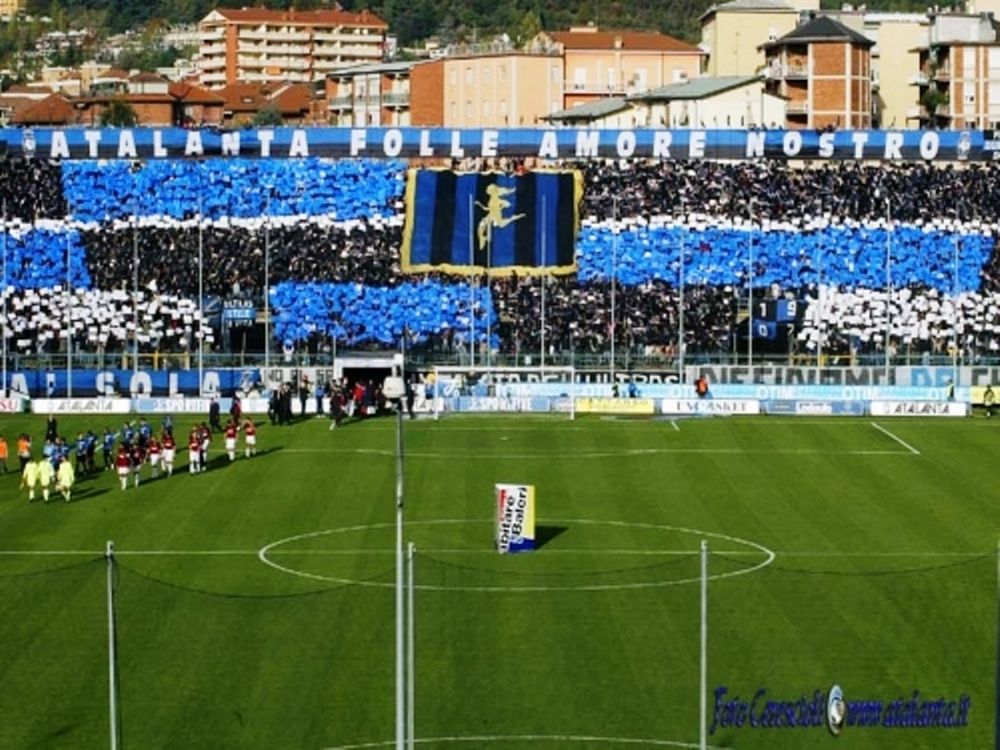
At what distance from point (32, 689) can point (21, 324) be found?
53.9 m

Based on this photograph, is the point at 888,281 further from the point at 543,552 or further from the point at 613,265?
the point at 543,552

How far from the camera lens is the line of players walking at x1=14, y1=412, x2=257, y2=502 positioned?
55312mm

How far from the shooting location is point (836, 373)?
79.7m

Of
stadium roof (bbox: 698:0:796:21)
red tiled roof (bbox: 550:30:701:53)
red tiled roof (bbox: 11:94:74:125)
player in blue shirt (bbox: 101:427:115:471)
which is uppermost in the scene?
stadium roof (bbox: 698:0:796:21)

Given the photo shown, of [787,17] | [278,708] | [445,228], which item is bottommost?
[278,708]

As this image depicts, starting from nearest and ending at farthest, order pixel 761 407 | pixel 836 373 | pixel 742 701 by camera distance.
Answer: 1. pixel 742 701
2. pixel 761 407
3. pixel 836 373

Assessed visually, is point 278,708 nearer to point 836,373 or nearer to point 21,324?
point 836,373

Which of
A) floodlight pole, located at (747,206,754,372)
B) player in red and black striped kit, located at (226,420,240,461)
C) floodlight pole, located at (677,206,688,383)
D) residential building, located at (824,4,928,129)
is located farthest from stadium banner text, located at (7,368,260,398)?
residential building, located at (824,4,928,129)

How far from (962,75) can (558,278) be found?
53.0 meters

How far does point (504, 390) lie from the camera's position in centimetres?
7712

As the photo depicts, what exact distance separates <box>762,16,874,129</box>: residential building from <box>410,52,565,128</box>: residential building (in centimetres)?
2150

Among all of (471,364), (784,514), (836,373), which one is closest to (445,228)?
(471,364)

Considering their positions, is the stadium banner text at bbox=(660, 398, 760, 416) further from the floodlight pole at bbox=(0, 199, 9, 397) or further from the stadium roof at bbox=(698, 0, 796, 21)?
the stadium roof at bbox=(698, 0, 796, 21)

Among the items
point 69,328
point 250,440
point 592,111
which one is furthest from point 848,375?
point 592,111
